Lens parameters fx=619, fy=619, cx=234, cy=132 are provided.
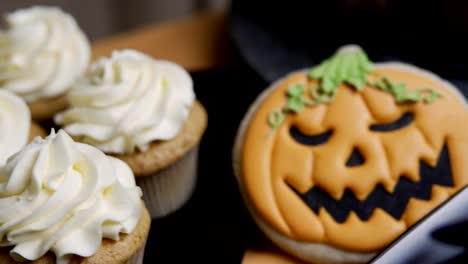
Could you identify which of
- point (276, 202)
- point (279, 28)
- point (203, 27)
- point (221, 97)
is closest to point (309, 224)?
point (276, 202)

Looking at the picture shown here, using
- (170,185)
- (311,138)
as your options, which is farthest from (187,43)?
(311,138)

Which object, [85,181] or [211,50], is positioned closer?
[85,181]

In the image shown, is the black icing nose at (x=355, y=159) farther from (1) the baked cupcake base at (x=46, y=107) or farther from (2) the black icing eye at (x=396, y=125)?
(1) the baked cupcake base at (x=46, y=107)

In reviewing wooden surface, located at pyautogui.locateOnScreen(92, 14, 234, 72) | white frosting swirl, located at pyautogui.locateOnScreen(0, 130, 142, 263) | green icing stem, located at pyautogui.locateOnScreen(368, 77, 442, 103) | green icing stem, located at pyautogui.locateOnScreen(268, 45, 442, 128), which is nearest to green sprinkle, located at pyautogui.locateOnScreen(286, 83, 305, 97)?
green icing stem, located at pyautogui.locateOnScreen(268, 45, 442, 128)

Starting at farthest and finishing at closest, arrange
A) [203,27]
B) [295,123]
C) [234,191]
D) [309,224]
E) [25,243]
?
[203,27] < [234,191] < [295,123] < [309,224] < [25,243]

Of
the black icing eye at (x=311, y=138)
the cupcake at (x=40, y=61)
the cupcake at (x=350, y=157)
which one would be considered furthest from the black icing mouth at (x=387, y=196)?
the cupcake at (x=40, y=61)

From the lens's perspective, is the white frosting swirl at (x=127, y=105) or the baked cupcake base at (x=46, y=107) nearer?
the white frosting swirl at (x=127, y=105)

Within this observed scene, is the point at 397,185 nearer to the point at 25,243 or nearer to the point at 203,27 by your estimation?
the point at 25,243

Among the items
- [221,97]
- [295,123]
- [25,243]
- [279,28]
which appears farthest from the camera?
[279,28]
